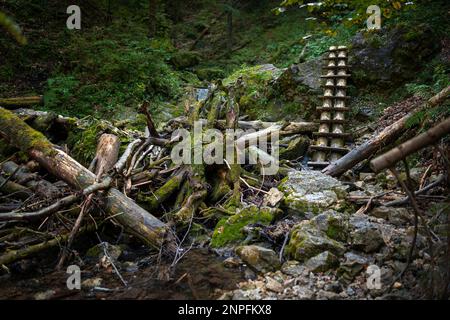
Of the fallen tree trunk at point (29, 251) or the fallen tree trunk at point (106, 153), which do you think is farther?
the fallen tree trunk at point (106, 153)

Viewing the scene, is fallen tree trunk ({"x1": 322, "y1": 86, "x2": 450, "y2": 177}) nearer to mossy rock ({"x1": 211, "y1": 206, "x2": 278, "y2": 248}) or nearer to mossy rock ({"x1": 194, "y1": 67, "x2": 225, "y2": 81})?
mossy rock ({"x1": 211, "y1": 206, "x2": 278, "y2": 248})

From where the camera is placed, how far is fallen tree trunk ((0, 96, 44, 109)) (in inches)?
368

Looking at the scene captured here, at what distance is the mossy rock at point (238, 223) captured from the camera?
4.75m

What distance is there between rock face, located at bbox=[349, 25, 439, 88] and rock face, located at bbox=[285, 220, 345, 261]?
19.2 ft

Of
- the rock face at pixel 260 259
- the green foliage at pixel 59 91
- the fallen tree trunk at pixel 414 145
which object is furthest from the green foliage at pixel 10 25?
the green foliage at pixel 59 91

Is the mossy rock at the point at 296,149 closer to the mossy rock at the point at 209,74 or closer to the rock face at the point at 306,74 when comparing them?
the rock face at the point at 306,74

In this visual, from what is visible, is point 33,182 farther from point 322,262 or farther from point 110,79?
point 110,79

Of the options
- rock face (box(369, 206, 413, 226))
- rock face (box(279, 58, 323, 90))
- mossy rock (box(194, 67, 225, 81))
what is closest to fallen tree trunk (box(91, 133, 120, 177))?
rock face (box(369, 206, 413, 226))

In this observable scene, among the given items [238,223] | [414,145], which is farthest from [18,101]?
[414,145]

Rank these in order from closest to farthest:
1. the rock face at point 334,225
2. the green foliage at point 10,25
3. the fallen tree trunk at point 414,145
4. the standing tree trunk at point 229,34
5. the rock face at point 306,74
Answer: the green foliage at point 10,25, the fallen tree trunk at point 414,145, the rock face at point 334,225, the rock face at point 306,74, the standing tree trunk at point 229,34

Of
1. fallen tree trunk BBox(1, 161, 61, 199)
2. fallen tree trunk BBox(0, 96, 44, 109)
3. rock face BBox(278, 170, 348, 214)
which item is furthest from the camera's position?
fallen tree trunk BBox(0, 96, 44, 109)

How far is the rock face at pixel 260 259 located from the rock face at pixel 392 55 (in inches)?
247

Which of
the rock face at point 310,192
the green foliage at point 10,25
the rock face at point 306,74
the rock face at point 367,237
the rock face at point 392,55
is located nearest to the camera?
the green foliage at point 10,25
